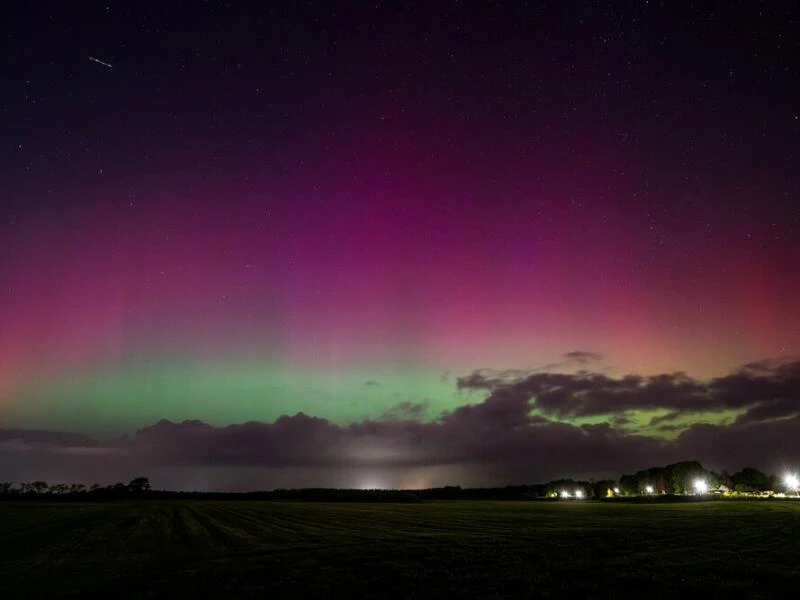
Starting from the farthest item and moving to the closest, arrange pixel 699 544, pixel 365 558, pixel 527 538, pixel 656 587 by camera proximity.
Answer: pixel 527 538 < pixel 699 544 < pixel 365 558 < pixel 656 587

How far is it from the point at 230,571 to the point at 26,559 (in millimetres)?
15730

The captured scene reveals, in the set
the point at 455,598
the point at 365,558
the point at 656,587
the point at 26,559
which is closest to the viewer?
the point at 455,598

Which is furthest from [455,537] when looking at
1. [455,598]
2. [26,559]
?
[26,559]

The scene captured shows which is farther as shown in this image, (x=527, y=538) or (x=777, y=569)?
(x=527, y=538)

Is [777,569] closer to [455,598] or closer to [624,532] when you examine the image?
[455,598]

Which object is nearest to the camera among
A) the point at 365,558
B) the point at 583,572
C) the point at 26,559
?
the point at 583,572

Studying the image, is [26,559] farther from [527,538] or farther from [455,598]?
[527,538]

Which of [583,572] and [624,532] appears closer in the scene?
[583,572]

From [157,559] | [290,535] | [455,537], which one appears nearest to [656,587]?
[455,537]

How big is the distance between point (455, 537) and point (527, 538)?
17.6 feet

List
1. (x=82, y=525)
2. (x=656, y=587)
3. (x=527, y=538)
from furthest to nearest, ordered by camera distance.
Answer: (x=82, y=525) → (x=527, y=538) → (x=656, y=587)

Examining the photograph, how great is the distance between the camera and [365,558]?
103 feet

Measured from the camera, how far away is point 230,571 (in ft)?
91.0

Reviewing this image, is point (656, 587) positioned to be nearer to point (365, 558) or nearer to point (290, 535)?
point (365, 558)
